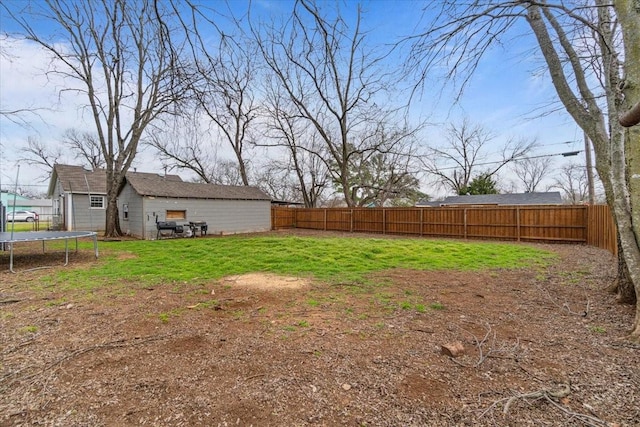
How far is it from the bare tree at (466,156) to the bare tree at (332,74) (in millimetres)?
7913

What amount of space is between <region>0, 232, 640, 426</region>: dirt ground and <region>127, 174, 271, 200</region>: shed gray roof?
11.2 meters

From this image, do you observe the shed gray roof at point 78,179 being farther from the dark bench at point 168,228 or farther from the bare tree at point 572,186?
the bare tree at point 572,186

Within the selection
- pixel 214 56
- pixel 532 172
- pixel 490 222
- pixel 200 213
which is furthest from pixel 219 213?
pixel 532 172

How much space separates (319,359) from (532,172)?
39.7m

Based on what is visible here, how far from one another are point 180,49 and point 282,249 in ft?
22.1

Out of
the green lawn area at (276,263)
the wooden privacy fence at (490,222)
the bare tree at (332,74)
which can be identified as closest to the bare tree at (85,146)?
the bare tree at (332,74)

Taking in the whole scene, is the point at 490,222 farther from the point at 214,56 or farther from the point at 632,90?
the point at 214,56

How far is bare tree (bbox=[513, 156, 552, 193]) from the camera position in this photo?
1274 inches

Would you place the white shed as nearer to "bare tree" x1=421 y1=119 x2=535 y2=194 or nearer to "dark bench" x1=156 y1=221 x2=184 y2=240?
"dark bench" x1=156 y1=221 x2=184 y2=240

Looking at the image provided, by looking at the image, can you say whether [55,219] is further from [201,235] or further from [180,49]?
[180,49]

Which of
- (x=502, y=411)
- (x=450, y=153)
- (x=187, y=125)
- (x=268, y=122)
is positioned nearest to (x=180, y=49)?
(x=187, y=125)

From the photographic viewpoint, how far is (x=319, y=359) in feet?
8.31

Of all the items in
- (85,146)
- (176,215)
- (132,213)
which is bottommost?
(176,215)

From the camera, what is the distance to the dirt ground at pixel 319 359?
6.09 ft
